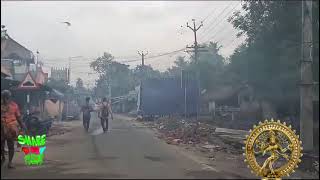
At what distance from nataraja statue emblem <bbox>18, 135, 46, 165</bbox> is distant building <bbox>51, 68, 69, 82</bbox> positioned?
65.2 feet

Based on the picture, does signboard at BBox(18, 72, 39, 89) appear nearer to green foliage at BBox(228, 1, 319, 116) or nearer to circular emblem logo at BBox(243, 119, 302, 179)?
green foliage at BBox(228, 1, 319, 116)

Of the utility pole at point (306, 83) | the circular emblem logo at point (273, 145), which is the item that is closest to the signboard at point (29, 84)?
the utility pole at point (306, 83)

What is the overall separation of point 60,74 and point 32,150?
73.4 ft

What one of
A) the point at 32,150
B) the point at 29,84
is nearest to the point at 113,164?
the point at 32,150

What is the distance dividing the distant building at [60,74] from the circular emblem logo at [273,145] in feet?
98.4

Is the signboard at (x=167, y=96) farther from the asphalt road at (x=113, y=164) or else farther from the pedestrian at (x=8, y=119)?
the pedestrian at (x=8, y=119)

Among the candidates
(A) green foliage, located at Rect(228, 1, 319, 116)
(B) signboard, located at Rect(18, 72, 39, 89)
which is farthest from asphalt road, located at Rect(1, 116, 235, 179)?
(A) green foliage, located at Rect(228, 1, 319, 116)

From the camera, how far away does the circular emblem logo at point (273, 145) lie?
2.92 meters

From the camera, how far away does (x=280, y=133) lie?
2.93 m

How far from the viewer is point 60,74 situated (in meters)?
33.7

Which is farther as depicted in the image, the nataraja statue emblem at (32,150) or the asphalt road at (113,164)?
the nataraja statue emblem at (32,150)

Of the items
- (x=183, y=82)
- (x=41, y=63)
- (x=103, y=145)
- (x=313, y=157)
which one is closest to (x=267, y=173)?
(x=313, y=157)

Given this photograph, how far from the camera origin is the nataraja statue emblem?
34.6ft

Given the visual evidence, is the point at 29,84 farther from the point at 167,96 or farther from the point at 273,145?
the point at 167,96
